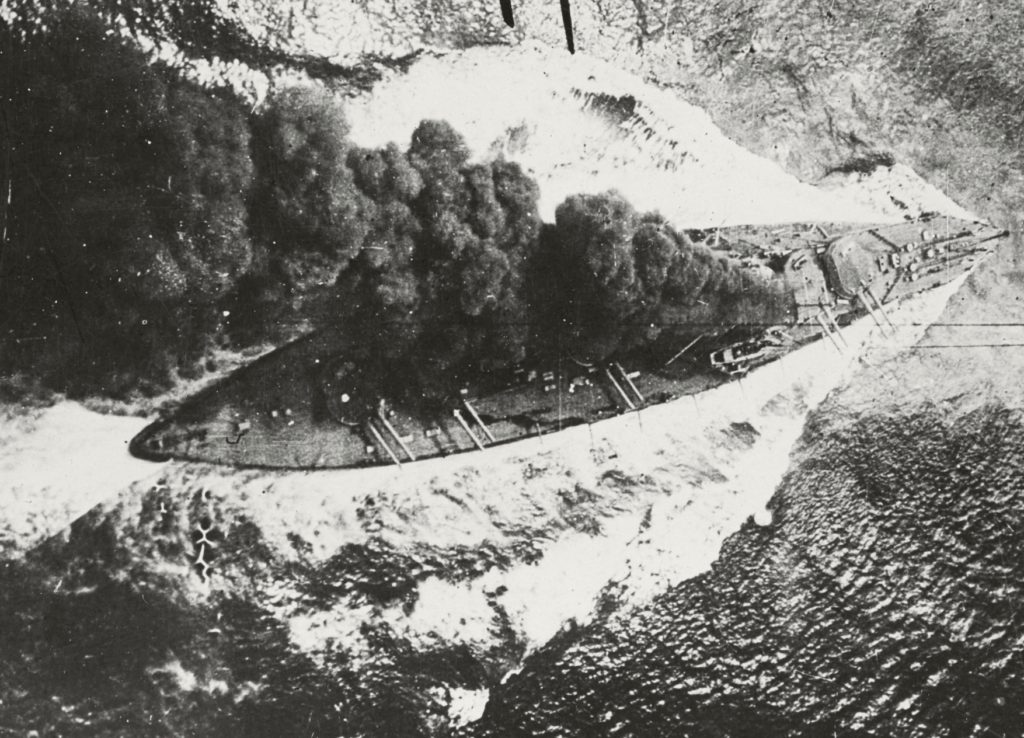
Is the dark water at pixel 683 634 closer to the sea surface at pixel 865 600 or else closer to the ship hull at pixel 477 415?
the sea surface at pixel 865 600

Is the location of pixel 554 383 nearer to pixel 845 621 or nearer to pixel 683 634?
pixel 683 634

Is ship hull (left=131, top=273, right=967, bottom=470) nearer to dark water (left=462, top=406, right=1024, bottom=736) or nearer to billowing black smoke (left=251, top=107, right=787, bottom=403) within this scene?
billowing black smoke (left=251, top=107, right=787, bottom=403)

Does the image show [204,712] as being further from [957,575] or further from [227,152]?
[957,575]

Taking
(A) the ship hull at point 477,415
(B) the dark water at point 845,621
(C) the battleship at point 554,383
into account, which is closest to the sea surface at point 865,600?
(B) the dark water at point 845,621

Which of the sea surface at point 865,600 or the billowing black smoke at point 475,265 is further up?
the billowing black smoke at point 475,265

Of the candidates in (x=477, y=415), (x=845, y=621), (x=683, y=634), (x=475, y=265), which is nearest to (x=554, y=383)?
(x=477, y=415)

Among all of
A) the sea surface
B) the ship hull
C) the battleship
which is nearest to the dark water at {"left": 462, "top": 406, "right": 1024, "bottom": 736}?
the sea surface
